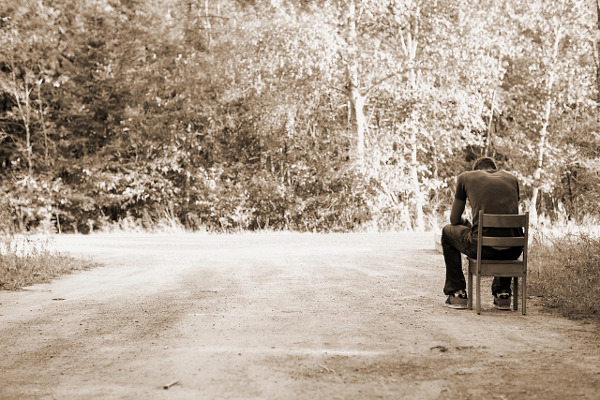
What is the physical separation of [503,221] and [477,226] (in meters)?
0.28

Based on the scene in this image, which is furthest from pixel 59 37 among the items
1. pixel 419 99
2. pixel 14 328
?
pixel 14 328

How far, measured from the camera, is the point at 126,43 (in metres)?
26.5

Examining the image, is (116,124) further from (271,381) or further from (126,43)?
(271,381)

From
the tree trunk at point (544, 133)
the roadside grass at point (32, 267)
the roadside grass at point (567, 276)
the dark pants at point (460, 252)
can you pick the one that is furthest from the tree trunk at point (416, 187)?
the dark pants at point (460, 252)

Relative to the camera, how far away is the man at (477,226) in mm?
7074

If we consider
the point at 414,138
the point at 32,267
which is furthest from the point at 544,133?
the point at 32,267

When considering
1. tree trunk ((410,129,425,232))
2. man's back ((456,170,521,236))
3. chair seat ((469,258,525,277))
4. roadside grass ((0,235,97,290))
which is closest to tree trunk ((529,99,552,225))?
tree trunk ((410,129,425,232))

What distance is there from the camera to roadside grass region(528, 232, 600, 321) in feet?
23.4

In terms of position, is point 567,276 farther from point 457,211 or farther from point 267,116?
point 267,116

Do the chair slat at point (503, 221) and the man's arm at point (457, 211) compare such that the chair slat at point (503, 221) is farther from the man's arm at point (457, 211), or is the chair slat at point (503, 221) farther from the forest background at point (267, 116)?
the forest background at point (267, 116)

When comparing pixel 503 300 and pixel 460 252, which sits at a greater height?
pixel 460 252

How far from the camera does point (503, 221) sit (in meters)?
6.89

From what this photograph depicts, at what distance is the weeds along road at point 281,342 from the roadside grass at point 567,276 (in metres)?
0.40

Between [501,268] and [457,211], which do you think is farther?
[457,211]
